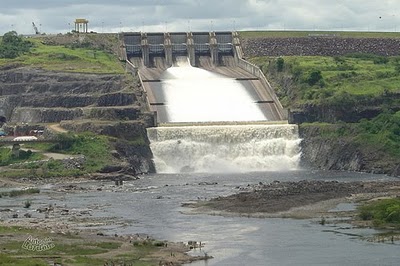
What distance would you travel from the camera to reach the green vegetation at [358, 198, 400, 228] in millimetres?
120875

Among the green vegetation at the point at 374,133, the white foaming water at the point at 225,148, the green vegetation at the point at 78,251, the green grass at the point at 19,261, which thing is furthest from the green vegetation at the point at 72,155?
the green grass at the point at 19,261

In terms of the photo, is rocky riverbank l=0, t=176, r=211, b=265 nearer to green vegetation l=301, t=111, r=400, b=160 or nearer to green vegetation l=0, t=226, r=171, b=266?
green vegetation l=0, t=226, r=171, b=266

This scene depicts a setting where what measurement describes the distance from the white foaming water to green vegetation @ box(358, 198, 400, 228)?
61.6 metres

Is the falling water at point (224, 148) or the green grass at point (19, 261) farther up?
the falling water at point (224, 148)

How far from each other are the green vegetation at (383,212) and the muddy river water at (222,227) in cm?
372

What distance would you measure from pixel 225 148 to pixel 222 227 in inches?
2753

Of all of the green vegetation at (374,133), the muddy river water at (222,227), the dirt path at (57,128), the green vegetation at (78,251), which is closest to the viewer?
the green vegetation at (78,251)

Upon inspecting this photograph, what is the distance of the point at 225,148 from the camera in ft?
630

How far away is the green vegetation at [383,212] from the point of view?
120875mm

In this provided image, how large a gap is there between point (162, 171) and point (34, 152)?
1993 cm

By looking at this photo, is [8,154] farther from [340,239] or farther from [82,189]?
[340,239]

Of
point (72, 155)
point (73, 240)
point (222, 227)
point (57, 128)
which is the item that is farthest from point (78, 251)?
point (57, 128)

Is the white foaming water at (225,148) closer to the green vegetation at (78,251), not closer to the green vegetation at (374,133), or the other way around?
Result: the green vegetation at (374,133)

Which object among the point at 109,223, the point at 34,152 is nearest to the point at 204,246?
the point at 109,223
